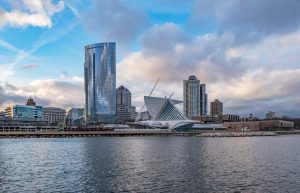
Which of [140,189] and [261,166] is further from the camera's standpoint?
[261,166]

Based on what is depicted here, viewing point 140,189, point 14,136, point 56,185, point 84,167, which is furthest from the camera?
point 14,136

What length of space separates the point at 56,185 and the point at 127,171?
10456 mm

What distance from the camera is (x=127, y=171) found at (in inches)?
1727

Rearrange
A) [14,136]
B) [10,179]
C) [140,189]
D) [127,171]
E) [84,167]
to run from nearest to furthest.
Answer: [140,189], [10,179], [127,171], [84,167], [14,136]

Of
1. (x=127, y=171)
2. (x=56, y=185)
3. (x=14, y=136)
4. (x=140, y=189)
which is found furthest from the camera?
(x=14, y=136)

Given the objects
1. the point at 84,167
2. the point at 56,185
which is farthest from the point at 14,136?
the point at 56,185

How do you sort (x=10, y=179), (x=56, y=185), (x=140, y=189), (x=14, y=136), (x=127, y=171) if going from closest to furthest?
(x=140, y=189) → (x=56, y=185) → (x=10, y=179) → (x=127, y=171) → (x=14, y=136)

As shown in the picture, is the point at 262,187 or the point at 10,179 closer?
the point at 262,187

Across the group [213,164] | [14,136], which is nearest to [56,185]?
[213,164]

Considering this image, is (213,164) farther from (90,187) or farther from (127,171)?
(90,187)

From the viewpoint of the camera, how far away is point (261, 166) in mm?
49156

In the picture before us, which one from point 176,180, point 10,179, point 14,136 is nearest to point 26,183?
point 10,179

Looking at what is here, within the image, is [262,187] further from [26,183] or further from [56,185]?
A: [26,183]

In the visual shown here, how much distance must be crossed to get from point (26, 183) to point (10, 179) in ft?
11.2
